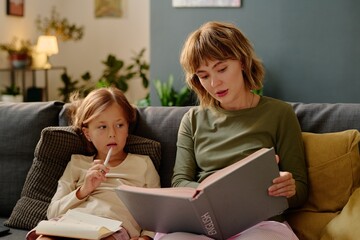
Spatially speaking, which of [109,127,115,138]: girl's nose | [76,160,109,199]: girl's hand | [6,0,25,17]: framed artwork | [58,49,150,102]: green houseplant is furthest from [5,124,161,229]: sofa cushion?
[6,0,25,17]: framed artwork

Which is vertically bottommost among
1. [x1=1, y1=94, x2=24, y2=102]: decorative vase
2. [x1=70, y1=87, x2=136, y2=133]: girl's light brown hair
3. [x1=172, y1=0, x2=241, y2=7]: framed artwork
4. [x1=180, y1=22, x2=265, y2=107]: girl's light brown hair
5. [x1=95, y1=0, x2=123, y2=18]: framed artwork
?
[x1=1, y1=94, x2=24, y2=102]: decorative vase

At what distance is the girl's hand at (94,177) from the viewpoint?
178cm

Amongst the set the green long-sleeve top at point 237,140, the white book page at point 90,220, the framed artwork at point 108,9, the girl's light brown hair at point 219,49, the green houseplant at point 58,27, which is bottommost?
the white book page at point 90,220

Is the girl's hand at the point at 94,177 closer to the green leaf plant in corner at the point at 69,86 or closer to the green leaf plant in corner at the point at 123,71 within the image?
the green leaf plant in corner at the point at 123,71

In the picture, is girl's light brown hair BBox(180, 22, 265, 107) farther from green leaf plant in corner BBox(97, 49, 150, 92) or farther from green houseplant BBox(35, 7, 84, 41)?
green houseplant BBox(35, 7, 84, 41)

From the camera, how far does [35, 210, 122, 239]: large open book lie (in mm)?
1627

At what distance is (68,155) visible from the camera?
202 centimetres

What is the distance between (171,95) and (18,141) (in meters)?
2.09

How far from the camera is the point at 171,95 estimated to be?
420cm

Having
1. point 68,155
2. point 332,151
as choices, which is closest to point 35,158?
point 68,155

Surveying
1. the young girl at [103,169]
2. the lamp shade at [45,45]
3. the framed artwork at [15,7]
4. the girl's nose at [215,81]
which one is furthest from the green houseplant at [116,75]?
the girl's nose at [215,81]

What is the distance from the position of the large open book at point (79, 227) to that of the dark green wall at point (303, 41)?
2582mm

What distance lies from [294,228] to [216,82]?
0.52 m

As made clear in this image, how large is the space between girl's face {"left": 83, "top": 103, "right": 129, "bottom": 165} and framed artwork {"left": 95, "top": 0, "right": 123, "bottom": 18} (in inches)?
161
